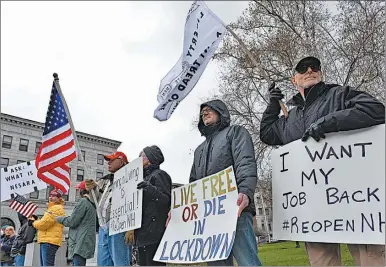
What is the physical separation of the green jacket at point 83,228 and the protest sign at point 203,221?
1798 mm

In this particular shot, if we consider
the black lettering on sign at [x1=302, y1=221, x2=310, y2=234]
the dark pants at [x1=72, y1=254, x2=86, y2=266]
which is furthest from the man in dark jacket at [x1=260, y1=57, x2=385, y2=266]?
the dark pants at [x1=72, y1=254, x2=86, y2=266]

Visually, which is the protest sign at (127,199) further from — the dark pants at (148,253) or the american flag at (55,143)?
the american flag at (55,143)

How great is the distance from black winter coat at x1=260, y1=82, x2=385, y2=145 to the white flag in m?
1.01

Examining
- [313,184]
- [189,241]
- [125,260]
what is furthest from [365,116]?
[125,260]

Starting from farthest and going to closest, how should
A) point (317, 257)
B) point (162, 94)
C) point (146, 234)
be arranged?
point (162, 94) < point (146, 234) < point (317, 257)

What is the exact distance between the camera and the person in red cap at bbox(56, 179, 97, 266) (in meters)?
5.13

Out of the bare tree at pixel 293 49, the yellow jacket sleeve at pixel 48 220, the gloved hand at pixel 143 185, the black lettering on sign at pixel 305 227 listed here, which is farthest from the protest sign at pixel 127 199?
the bare tree at pixel 293 49

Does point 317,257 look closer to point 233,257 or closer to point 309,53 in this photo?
point 233,257

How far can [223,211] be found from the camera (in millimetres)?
3221

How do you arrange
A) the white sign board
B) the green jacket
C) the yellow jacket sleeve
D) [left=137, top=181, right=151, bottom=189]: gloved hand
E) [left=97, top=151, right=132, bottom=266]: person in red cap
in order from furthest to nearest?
the white sign board
the yellow jacket sleeve
the green jacket
[left=97, top=151, right=132, bottom=266]: person in red cap
[left=137, top=181, right=151, bottom=189]: gloved hand

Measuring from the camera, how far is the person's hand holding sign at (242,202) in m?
3.04

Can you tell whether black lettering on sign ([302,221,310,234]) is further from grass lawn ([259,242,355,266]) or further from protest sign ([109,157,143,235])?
grass lawn ([259,242,355,266])

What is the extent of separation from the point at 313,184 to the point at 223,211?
0.70 meters

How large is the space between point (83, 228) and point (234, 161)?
8.59ft
